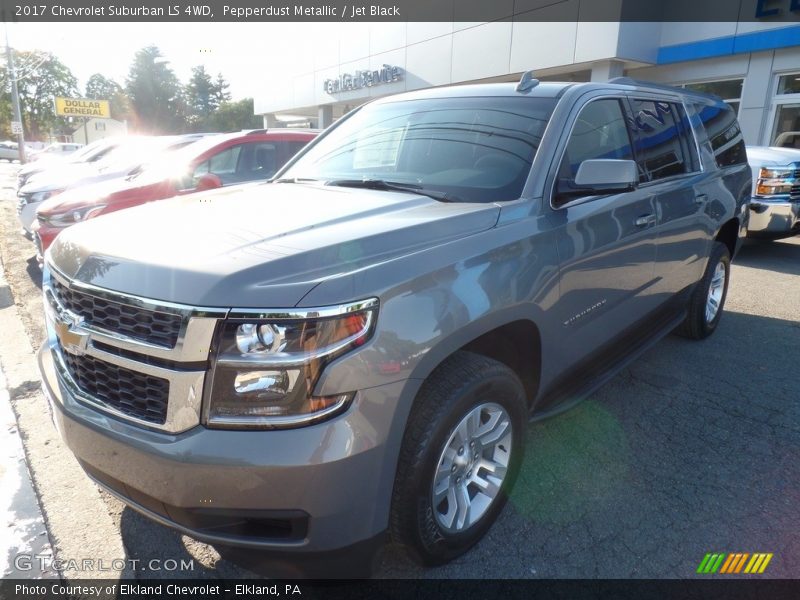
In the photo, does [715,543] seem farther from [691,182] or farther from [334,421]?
[691,182]

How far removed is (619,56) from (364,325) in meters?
15.4

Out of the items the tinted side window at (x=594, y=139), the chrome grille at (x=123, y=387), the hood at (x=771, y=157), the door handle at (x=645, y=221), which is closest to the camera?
the chrome grille at (x=123, y=387)

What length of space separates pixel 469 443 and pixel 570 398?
839 mm

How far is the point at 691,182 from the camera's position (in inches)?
158

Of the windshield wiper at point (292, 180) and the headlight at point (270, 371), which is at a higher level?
the windshield wiper at point (292, 180)

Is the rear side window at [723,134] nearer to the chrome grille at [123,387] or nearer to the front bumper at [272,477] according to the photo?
the front bumper at [272,477]

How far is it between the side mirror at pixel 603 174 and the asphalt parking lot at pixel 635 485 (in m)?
1.49

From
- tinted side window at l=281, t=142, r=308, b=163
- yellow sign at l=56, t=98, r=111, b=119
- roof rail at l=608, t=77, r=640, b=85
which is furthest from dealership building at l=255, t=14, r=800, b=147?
yellow sign at l=56, t=98, r=111, b=119

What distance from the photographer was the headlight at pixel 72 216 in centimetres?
598

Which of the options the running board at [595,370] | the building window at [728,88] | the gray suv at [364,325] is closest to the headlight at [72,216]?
the gray suv at [364,325]

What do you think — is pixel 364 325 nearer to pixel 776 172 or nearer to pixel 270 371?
pixel 270 371

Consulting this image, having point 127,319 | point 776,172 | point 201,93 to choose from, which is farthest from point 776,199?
point 201,93

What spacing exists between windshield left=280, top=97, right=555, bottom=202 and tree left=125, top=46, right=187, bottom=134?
76527mm

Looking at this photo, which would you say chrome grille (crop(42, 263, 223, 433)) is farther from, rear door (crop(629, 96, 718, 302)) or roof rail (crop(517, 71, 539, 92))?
rear door (crop(629, 96, 718, 302))
